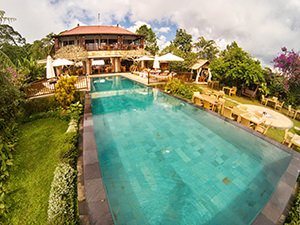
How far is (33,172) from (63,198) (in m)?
2.53

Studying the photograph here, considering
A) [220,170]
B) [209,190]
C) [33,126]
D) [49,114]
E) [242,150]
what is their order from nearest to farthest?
[209,190] < [220,170] < [242,150] < [33,126] < [49,114]

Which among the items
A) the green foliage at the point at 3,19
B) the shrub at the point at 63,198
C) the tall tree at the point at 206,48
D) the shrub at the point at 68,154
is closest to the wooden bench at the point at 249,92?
the shrub at the point at 68,154

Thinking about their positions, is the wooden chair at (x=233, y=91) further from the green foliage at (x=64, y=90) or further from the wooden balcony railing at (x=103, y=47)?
the wooden balcony railing at (x=103, y=47)

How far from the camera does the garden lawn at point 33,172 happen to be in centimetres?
390

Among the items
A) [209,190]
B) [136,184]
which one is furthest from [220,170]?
[136,184]

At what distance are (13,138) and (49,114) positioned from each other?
8.31ft

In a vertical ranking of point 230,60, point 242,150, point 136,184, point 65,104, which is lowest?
point 136,184

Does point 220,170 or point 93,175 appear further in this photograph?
point 220,170

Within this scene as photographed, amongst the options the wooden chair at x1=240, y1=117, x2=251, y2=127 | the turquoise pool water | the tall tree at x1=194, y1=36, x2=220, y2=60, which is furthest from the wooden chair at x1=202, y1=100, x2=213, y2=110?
the tall tree at x1=194, y1=36, x2=220, y2=60

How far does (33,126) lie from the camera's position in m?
8.35

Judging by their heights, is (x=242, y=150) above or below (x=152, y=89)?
below

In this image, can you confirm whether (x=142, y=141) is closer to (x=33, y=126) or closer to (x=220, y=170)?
(x=220, y=170)

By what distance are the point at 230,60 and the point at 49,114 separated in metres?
18.5

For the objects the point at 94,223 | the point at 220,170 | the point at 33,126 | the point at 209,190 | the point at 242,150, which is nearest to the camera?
the point at 94,223
